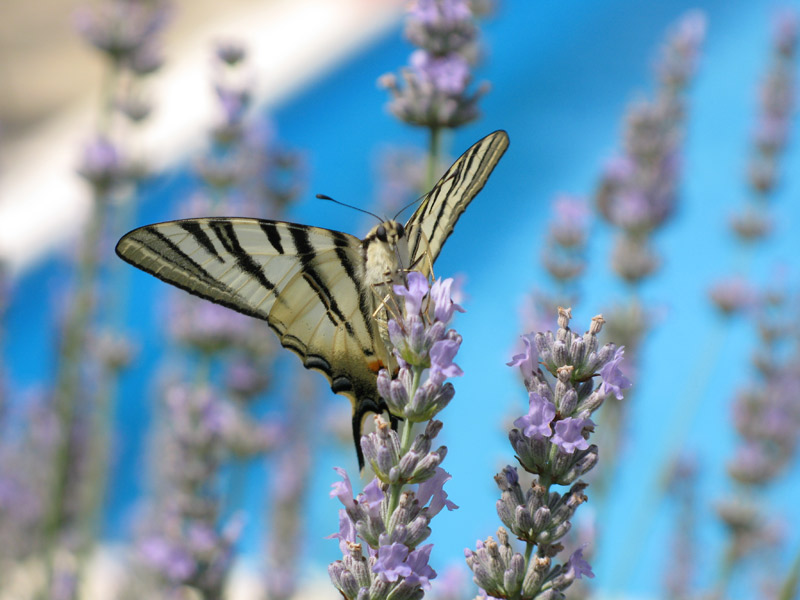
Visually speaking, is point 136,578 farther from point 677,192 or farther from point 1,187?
point 1,187

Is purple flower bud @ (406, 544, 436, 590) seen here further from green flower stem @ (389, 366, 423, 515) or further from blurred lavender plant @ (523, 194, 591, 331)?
blurred lavender plant @ (523, 194, 591, 331)

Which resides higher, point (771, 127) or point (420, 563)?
point (771, 127)

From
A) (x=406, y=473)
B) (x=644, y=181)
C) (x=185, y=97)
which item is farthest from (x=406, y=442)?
(x=185, y=97)

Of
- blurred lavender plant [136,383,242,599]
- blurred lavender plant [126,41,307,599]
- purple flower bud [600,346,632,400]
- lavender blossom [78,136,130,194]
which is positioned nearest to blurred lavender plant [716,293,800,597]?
blurred lavender plant [126,41,307,599]

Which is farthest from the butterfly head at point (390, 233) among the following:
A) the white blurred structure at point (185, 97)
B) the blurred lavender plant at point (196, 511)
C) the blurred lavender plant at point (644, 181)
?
the white blurred structure at point (185, 97)

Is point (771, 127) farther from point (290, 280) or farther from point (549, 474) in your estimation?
point (549, 474)
